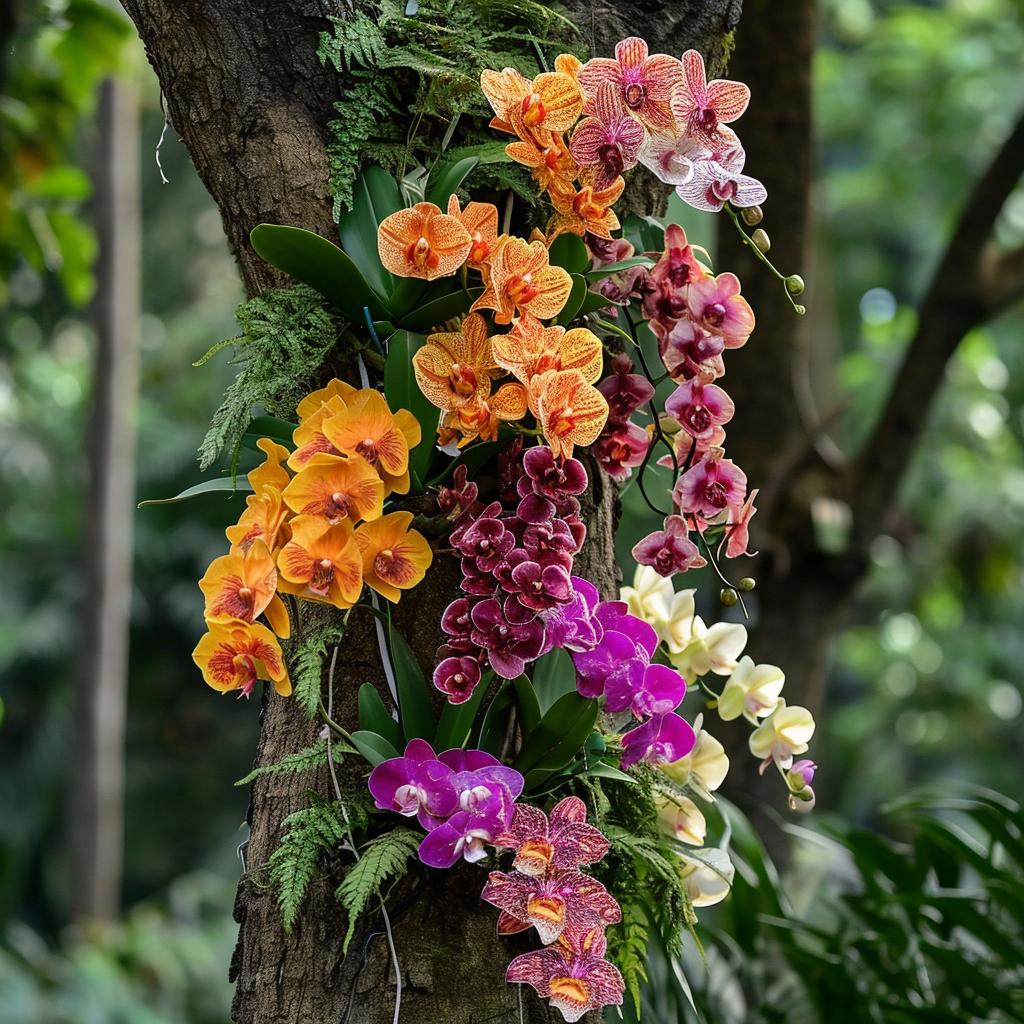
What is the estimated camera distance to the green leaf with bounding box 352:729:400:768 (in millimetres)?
853

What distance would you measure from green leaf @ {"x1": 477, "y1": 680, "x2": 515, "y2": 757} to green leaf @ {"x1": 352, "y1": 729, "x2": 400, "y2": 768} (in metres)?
0.08

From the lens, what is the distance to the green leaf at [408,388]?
882 millimetres

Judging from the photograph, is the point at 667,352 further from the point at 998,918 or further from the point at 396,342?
the point at 998,918

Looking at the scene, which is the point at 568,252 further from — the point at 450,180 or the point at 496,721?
the point at 496,721

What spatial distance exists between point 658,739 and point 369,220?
0.50 meters

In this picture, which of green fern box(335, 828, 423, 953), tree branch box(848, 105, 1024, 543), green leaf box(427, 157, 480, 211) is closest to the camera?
green fern box(335, 828, 423, 953)

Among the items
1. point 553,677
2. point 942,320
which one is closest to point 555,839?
point 553,677

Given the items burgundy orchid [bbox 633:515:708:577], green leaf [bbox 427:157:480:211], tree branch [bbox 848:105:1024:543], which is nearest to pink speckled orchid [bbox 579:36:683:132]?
green leaf [bbox 427:157:480:211]

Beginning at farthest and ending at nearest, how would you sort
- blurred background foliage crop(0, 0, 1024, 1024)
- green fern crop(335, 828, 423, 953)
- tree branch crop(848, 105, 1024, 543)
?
blurred background foliage crop(0, 0, 1024, 1024) < tree branch crop(848, 105, 1024, 543) < green fern crop(335, 828, 423, 953)

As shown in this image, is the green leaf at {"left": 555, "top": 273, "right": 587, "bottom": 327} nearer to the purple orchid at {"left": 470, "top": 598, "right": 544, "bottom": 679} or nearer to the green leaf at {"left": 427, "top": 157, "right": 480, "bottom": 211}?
the green leaf at {"left": 427, "top": 157, "right": 480, "bottom": 211}

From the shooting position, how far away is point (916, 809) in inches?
61.7

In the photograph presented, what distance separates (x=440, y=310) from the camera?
89 cm

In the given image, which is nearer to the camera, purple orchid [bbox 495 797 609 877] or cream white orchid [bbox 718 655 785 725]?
purple orchid [bbox 495 797 609 877]

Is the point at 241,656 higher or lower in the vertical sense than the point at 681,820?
higher
